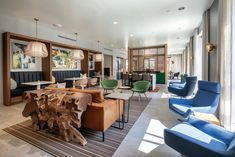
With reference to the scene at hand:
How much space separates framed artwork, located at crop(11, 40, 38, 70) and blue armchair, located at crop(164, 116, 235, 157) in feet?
20.4

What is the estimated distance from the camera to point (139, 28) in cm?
650

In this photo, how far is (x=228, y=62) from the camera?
2.68 m

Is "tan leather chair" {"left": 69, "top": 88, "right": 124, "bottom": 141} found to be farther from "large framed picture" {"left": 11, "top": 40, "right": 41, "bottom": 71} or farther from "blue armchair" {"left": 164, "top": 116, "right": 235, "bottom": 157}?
"large framed picture" {"left": 11, "top": 40, "right": 41, "bottom": 71}

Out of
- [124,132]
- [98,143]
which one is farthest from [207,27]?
[98,143]

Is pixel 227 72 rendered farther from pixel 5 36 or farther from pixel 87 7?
pixel 5 36

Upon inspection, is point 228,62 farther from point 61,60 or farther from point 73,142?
point 61,60

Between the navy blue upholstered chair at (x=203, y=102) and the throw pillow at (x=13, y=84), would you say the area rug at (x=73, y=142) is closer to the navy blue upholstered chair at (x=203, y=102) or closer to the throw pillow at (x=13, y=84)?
the navy blue upholstered chair at (x=203, y=102)

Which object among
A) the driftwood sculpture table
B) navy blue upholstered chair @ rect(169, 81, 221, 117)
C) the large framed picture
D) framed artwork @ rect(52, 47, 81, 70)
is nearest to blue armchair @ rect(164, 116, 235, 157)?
navy blue upholstered chair @ rect(169, 81, 221, 117)

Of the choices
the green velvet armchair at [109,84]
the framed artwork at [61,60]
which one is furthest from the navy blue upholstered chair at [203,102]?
the framed artwork at [61,60]

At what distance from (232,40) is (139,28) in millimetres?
4425

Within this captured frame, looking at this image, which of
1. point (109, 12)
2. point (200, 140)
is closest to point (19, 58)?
point (109, 12)

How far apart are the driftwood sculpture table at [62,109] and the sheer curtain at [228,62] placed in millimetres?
2725

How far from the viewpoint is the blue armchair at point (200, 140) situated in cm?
130

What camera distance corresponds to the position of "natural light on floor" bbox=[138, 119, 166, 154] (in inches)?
89.4
